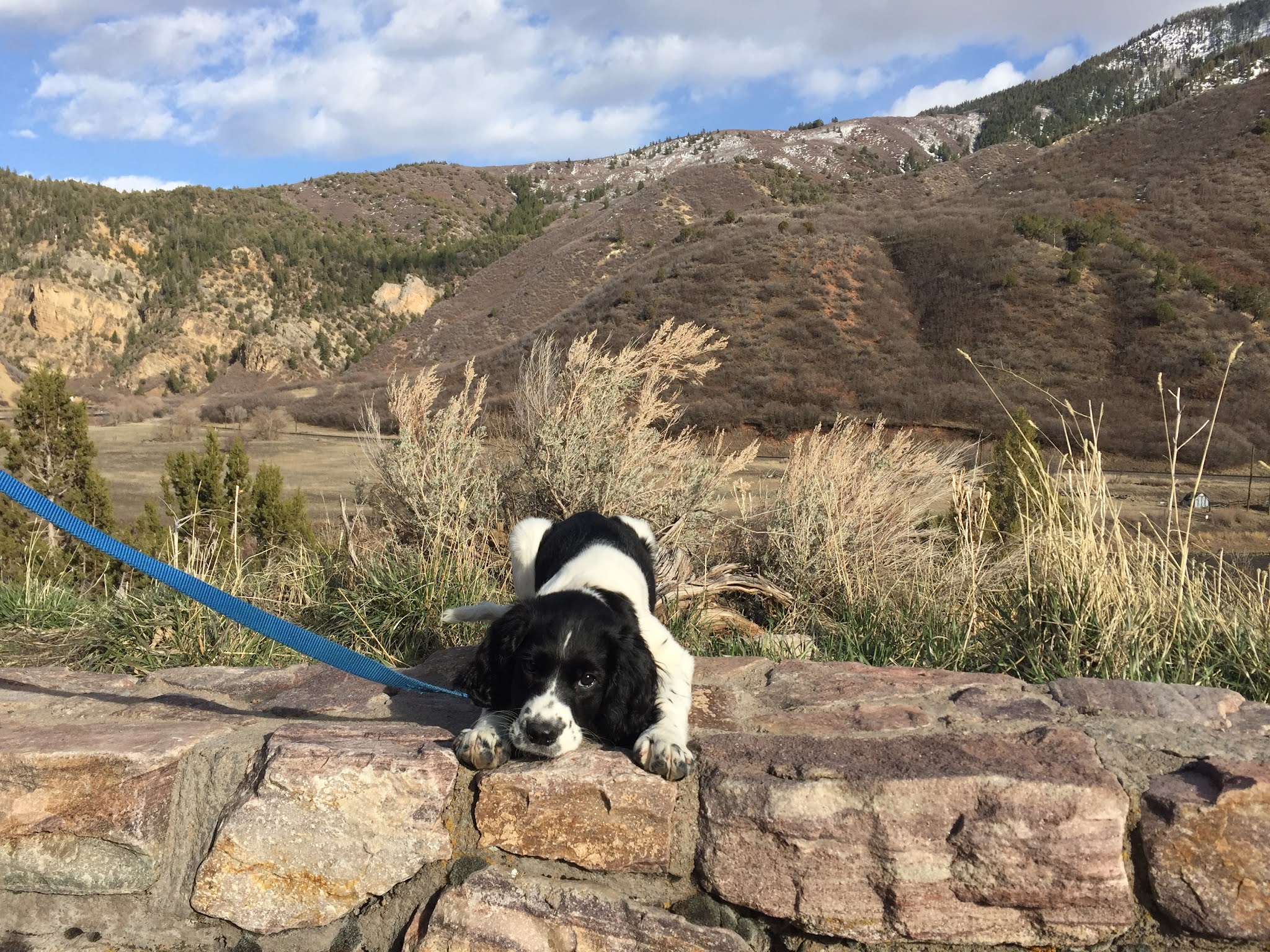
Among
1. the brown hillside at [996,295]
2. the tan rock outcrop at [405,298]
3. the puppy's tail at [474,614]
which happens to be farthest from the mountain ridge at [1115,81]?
the puppy's tail at [474,614]

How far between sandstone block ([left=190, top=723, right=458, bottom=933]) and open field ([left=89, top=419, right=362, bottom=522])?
9.45 meters

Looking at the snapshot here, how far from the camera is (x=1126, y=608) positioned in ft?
9.62

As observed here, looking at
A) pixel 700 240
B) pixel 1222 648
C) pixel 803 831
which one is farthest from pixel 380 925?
pixel 700 240

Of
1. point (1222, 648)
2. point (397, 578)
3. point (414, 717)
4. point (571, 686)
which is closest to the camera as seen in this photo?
point (571, 686)

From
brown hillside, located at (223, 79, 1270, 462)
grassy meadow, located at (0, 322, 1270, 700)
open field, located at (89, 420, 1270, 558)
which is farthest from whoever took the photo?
brown hillside, located at (223, 79, 1270, 462)

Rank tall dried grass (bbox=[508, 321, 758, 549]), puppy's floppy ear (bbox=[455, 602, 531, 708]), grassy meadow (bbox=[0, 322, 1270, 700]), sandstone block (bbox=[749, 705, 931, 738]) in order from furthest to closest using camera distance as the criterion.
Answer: tall dried grass (bbox=[508, 321, 758, 549])
grassy meadow (bbox=[0, 322, 1270, 700])
puppy's floppy ear (bbox=[455, 602, 531, 708])
sandstone block (bbox=[749, 705, 931, 738])

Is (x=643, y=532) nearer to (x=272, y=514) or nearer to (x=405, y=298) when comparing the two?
(x=272, y=514)

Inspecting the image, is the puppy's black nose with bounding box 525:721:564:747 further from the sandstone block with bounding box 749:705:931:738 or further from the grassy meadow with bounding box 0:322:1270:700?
the grassy meadow with bounding box 0:322:1270:700

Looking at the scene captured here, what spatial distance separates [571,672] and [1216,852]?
4.67ft

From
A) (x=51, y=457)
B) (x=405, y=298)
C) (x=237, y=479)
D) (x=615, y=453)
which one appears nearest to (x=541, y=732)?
(x=615, y=453)

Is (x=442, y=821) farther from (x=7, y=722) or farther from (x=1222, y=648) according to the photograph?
(x=1222, y=648)

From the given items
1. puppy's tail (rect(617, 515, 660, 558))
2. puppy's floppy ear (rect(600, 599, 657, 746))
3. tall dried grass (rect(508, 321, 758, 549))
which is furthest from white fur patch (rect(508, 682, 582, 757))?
tall dried grass (rect(508, 321, 758, 549))

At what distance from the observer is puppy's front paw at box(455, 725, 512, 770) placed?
1979 millimetres

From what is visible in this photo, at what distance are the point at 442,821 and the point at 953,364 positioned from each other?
27.7 meters
